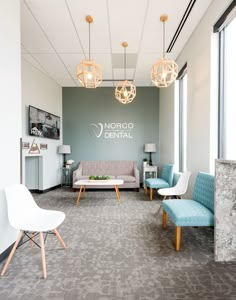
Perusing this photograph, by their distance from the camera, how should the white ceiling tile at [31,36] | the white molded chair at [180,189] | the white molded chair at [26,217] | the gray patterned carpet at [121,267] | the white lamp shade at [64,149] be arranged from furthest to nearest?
the white lamp shade at [64,149]
the white molded chair at [180,189]
the white ceiling tile at [31,36]
the white molded chair at [26,217]
the gray patterned carpet at [121,267]

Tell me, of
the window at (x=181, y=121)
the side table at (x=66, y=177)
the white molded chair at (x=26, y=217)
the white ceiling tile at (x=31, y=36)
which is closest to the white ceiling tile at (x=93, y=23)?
the white ceiling tile at (x=31, y=36)

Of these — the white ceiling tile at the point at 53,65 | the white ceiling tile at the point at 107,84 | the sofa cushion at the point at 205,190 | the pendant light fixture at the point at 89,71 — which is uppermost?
the white ceiling tile at the point at 53,65

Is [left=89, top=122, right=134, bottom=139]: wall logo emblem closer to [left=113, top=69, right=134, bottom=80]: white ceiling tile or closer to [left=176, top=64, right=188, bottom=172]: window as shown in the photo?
[left=113, top=69, right=134, bottom=80]: white ceiling tile

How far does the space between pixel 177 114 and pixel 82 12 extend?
124 inches

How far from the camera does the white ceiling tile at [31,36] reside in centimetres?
333

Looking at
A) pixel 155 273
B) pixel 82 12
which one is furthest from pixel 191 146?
pixel 82 12

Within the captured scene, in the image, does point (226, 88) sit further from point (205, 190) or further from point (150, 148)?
point (150, 148)

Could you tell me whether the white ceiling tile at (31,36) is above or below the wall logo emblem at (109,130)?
above

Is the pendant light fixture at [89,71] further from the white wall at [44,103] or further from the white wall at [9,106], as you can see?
the white wall at [44,103]

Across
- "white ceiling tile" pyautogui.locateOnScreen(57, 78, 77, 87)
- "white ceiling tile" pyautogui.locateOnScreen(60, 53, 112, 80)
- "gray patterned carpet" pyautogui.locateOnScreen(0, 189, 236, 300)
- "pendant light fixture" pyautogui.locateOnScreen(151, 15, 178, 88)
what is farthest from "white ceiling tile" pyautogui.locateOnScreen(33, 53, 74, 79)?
"gray patterned carpet" pyautogui.locateOnScreen(0, 189, 236, 300)

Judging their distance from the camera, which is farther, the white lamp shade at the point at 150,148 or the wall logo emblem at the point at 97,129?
the wall logo emblem at the point at 97,129

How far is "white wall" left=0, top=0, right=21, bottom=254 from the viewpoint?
2.34 meters

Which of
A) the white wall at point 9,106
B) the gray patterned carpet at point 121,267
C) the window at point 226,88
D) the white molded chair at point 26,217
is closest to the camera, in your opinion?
the gray patterned carpet at point 121,267

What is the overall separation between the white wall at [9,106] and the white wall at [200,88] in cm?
284
